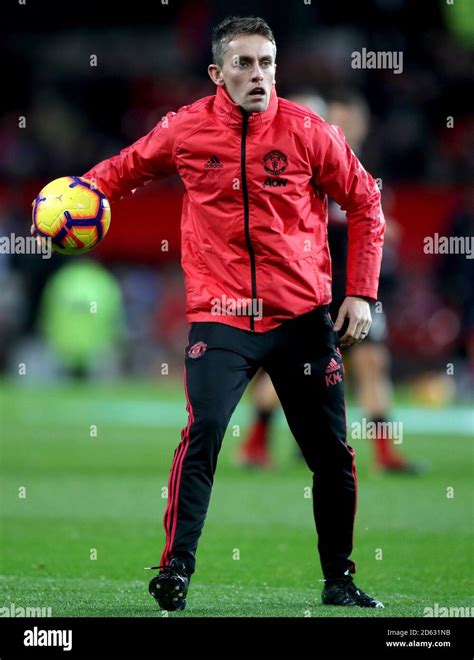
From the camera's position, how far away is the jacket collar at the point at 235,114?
662 cm

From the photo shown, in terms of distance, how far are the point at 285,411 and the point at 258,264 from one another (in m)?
0.71

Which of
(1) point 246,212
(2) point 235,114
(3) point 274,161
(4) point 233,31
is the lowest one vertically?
(1) point 246,212

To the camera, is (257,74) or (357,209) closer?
(257,74)

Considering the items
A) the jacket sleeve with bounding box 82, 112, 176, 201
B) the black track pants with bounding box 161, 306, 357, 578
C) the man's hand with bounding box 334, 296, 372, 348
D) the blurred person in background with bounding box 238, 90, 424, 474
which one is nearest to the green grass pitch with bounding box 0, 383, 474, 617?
the blurred person in background with bounding box 238, 90, 424, 474

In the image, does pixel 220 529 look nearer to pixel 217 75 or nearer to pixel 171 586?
pixel 171 586

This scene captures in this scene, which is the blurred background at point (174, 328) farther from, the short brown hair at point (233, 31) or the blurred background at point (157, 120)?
the short brown hair at point (233, 31)

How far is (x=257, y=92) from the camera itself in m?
6.57

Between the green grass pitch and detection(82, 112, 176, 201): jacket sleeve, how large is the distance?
2.00 m

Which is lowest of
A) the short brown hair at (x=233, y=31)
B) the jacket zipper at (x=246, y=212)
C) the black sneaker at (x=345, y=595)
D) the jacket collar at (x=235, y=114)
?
the black sneaker at (x=345, y=595)

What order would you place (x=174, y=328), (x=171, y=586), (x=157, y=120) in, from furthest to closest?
(x=157, y=120) < (x=174, y=328) < (x=171, y=586)

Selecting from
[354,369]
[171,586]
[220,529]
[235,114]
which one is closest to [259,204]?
[235,114]

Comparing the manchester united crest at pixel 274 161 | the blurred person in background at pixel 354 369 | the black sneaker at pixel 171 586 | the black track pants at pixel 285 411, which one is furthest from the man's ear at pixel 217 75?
the blurred person in background at pixel 354 369

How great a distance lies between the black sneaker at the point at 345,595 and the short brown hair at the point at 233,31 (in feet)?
8.26

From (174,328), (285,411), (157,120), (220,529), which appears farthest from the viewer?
(157,120)
